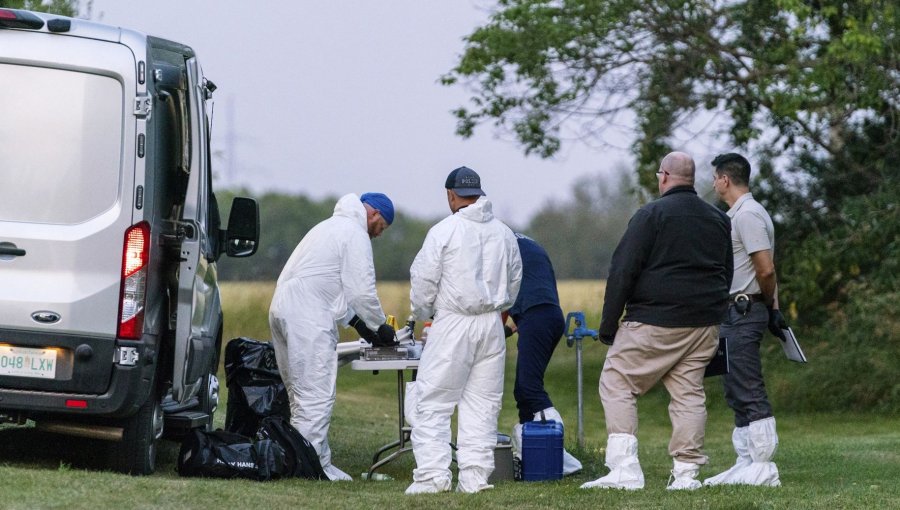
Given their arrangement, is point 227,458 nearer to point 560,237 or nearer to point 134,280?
point 134,280

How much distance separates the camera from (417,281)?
772cm

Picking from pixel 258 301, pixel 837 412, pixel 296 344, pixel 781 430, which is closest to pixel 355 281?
pixel 296 344

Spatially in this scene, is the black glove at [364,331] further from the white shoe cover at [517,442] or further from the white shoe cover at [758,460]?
the white shoe cover at [758,460]

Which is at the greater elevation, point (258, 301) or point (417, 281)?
point (417, 281)

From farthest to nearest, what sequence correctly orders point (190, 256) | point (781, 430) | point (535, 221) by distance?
1. point (535, 221)
2. point (781, 430)
3. point (190, 256)

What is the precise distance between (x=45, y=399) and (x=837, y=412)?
36.0 ft

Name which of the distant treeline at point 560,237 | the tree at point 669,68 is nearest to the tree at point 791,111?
the tree at point 669,68

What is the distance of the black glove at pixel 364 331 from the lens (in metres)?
8.75

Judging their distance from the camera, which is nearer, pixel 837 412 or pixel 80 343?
pixel 80 343

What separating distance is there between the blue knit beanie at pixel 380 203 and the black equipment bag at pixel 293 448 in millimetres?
1589

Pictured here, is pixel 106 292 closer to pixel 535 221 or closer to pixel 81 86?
pixel 81 86

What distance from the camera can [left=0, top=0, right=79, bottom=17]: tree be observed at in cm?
1451

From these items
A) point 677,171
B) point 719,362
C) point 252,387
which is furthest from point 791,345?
point 252,387

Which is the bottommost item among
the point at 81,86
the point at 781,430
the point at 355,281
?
the point at 781,430
